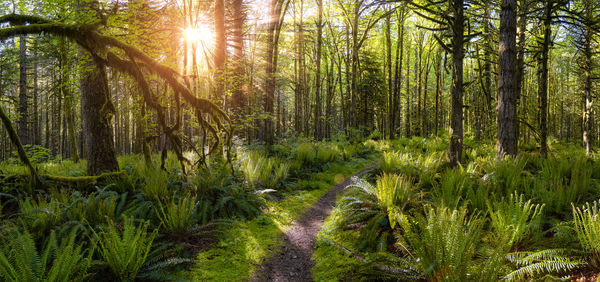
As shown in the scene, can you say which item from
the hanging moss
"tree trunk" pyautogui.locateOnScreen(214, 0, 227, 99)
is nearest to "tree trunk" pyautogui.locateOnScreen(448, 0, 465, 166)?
the hanging moss

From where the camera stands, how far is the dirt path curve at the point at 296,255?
3.38m

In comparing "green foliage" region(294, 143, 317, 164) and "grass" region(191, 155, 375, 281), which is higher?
"green foliage" region(294, 143, 317, 164)

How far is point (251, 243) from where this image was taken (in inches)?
162

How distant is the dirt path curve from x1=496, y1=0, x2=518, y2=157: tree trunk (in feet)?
15.5

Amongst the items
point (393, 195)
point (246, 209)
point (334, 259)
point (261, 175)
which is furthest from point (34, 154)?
point (393, 195)

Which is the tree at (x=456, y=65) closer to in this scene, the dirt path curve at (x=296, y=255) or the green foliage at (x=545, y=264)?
the dirt path curve at (x=296, y=255)

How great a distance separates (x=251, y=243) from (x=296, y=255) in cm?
73

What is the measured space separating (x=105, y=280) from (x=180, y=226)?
116 centimetres

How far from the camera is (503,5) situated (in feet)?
20.0

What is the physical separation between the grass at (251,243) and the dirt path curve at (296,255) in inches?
4.9

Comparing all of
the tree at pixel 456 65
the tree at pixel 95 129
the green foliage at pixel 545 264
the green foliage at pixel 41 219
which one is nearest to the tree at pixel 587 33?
the tree at pixel 456 65

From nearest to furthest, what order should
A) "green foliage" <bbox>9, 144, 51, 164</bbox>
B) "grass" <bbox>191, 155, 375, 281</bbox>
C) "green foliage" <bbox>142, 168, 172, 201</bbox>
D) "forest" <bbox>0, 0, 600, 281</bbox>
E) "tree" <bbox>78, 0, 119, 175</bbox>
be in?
"forest" <bbox>0, 0, 600, 281</bbox>, "grass" <bbox>191, 155, 375, 281</bbox>, "green foliage" <bbox>142, 168, 172, 201</bbox>, "tree" <bbox>78, 0, 119, 175</bbox>, "green foliage" <bbox>9, 144, 51, 164</bbox>

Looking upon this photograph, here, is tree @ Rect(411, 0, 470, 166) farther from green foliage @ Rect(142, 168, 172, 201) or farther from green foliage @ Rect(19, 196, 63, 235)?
green foliage @ Rect(19, 196, 63, 235)

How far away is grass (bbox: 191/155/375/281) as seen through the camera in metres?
3.29
